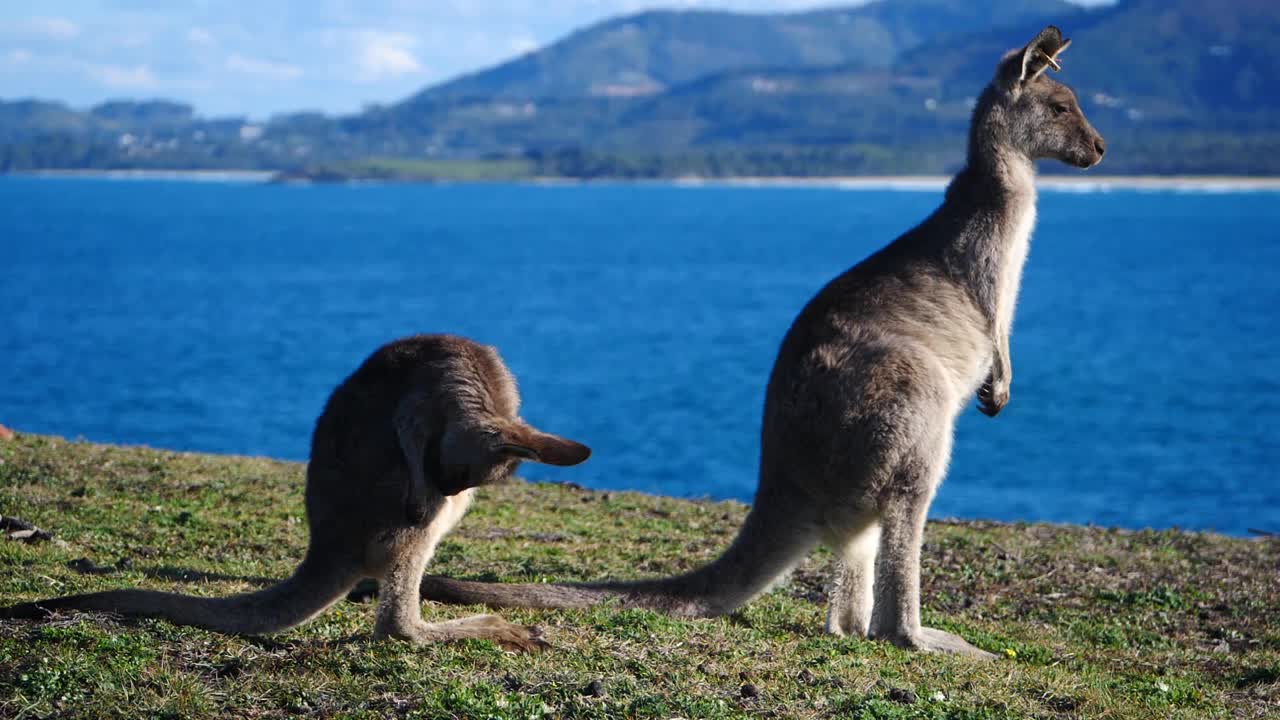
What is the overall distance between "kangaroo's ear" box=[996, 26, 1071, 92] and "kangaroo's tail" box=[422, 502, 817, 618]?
2.99 metres

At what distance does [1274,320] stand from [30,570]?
248 ft

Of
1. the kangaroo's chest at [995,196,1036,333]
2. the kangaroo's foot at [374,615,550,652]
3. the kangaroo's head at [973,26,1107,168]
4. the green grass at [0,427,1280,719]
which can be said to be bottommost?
the green grass at [0,427,1280,719]

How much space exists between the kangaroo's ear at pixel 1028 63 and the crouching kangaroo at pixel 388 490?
3646 millimetres

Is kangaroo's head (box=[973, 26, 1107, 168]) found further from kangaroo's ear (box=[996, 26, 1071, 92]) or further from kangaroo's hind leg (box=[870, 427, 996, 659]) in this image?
kangaroo's hind leg (box=[870, 427, 996, 659])

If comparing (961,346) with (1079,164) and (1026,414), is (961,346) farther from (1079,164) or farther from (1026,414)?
(1026,414)

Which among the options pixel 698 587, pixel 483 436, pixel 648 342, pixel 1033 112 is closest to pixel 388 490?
pixel 483 436

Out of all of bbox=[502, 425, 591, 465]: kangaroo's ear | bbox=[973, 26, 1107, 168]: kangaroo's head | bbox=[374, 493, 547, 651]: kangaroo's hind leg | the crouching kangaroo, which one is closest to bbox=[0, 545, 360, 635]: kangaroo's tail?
the crouching kangaroo

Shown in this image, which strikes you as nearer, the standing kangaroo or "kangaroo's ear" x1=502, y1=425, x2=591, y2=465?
"kangaroo's ear" x1=502, y1=425, x2=591, y2=465

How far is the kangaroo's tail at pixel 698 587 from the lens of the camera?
7074mm

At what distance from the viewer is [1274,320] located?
7369 centimetres

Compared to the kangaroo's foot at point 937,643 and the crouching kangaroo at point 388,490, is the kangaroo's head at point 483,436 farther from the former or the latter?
the kangaroo's foot at point 937,643

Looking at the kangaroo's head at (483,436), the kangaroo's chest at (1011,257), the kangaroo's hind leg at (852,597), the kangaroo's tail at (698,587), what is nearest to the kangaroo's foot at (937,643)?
the kangaroo's hind leg at (852,597)

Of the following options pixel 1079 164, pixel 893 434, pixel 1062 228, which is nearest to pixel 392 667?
pixel 893 434

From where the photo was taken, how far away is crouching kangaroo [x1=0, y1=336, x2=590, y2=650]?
6.07 meters
